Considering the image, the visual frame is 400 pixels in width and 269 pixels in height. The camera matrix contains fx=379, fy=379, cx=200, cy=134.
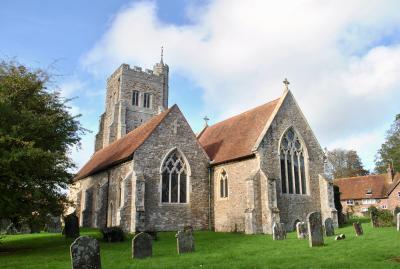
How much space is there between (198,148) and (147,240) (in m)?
13.4

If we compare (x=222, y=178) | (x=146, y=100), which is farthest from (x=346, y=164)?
(x=222, y=178)

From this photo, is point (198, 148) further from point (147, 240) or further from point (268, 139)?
point (147, 240)

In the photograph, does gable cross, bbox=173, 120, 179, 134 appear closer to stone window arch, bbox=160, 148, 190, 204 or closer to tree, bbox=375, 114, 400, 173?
stone window arch, bbox=160, 148, 190, 204

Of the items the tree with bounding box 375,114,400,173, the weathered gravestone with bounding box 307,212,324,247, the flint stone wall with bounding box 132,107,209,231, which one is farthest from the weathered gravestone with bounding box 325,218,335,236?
the tree with bounding box 375,114,400,173

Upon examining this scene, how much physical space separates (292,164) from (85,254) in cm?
1783

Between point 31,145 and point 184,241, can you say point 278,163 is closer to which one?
point 184,241

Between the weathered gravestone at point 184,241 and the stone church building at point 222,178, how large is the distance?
787cm

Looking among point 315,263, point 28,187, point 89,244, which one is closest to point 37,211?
point 28,187

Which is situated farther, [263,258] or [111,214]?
[111,214]

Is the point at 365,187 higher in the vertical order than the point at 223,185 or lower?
higher

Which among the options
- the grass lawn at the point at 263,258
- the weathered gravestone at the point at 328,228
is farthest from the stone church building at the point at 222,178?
the grass lawn at the point at 263,258

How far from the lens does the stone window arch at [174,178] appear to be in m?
23.7

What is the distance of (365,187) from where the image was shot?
54531 mm

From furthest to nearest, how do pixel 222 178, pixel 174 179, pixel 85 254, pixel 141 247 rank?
pixel 222 178 → pixel 174 179 → pixel 141 247 → pixel 85 254
